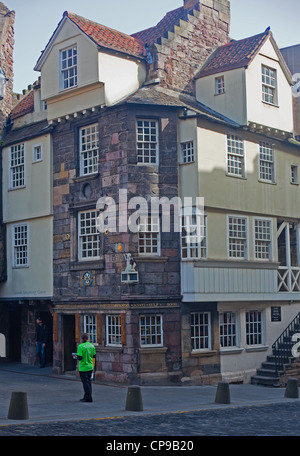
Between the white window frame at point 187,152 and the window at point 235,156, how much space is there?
171 cm

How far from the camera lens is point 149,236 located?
22625 mm

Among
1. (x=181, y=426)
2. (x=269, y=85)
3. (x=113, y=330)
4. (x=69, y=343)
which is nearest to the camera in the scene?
(x=181, y=426)

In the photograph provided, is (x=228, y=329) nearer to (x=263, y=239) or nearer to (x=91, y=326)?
(x=263, y=239)

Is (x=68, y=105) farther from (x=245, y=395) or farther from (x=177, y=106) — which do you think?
(x=245, y=395)

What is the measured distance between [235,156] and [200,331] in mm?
6393

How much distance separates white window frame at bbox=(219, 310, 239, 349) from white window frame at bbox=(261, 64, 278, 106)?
8015 mm

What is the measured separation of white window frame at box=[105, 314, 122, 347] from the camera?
2250 cm

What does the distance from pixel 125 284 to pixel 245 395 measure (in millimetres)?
5138

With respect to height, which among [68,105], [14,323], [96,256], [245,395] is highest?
[68,105]

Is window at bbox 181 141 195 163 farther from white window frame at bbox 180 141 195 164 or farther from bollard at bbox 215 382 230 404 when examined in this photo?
bollard at bbox 215 382 230 404

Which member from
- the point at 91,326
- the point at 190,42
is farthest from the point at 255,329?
the point at 190,42

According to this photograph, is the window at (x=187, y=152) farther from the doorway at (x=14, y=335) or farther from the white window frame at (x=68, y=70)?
the doorway at (x=14, y=335)
